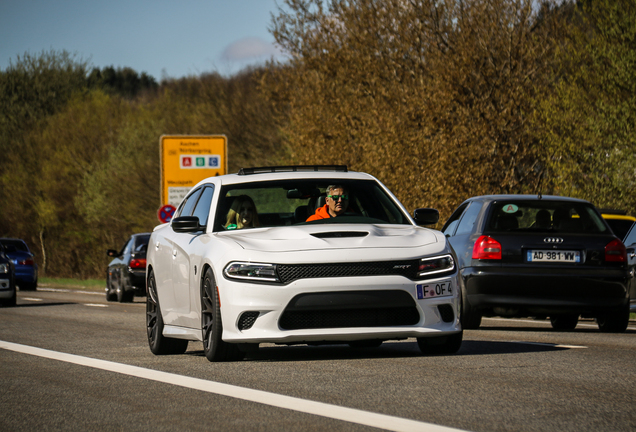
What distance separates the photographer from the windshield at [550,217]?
13.1 metres

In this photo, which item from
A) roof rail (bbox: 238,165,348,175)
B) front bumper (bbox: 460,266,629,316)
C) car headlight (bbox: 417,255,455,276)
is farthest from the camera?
front bumper (bbox: 460,266,629,316)

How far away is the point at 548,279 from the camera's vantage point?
12.6 metres

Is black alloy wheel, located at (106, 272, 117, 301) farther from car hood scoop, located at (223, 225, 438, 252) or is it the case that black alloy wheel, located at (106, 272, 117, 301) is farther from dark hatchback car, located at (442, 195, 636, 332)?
car hood scoop, located at (223, 225, 438, 252)

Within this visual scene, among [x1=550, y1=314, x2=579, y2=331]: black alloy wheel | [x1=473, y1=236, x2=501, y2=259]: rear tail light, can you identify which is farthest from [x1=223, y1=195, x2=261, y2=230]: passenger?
[x1=550, y1=314, x2=579, y2=331]: black alloy wheel

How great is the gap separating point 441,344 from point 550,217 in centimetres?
439

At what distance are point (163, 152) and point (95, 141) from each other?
98.8 ft

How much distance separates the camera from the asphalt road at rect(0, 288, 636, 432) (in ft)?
19.7

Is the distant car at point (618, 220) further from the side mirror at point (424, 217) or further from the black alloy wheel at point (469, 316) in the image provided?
the side mirror at point (424, 217)

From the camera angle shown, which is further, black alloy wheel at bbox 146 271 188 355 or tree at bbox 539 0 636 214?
tree at bbox 539 0 636 214

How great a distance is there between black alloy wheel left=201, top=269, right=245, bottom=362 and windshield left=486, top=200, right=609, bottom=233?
489 cm

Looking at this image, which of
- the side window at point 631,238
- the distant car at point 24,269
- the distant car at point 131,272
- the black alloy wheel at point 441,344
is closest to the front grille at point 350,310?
the black alloy wheel at point 441,344

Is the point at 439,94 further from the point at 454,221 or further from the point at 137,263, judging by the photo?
the point at 454,221

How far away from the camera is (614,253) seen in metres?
12.8

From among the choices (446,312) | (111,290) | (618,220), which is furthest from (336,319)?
(111,290)
